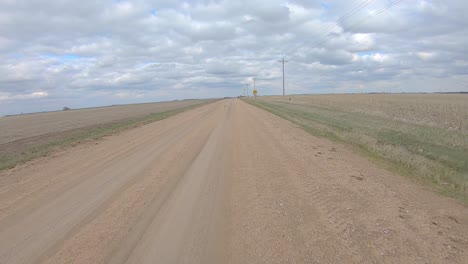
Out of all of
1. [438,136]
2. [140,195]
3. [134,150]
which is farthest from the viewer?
[438,136]

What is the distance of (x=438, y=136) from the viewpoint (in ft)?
46.1

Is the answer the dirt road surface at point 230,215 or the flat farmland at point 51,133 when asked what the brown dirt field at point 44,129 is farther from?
the dirt road surface at point 230,215

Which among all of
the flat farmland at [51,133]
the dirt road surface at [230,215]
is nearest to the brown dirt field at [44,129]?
the flat farmland at [51,133]

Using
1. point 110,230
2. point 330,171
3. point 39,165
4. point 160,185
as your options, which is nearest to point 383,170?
point 330,171

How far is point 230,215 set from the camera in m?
4.96

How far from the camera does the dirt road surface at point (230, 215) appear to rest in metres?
3.80

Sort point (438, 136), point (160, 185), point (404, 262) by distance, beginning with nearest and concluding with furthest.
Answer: point (404, 262) → point (160, 185) → point (438, 136)

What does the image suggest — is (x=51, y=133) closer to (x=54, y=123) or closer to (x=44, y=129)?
(x=44, y=129)

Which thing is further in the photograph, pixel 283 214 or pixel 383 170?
pixel 383 170

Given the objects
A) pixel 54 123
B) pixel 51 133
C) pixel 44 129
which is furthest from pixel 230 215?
pixel 54 123

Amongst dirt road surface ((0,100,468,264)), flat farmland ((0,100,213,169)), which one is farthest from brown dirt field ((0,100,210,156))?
dirt road surface ((0,100,468,264))

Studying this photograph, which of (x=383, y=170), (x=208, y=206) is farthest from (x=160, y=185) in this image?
(x=383, y=170)

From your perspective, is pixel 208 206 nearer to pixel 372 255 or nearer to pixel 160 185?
pixel 160 185

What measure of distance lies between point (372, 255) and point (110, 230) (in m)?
3.69
